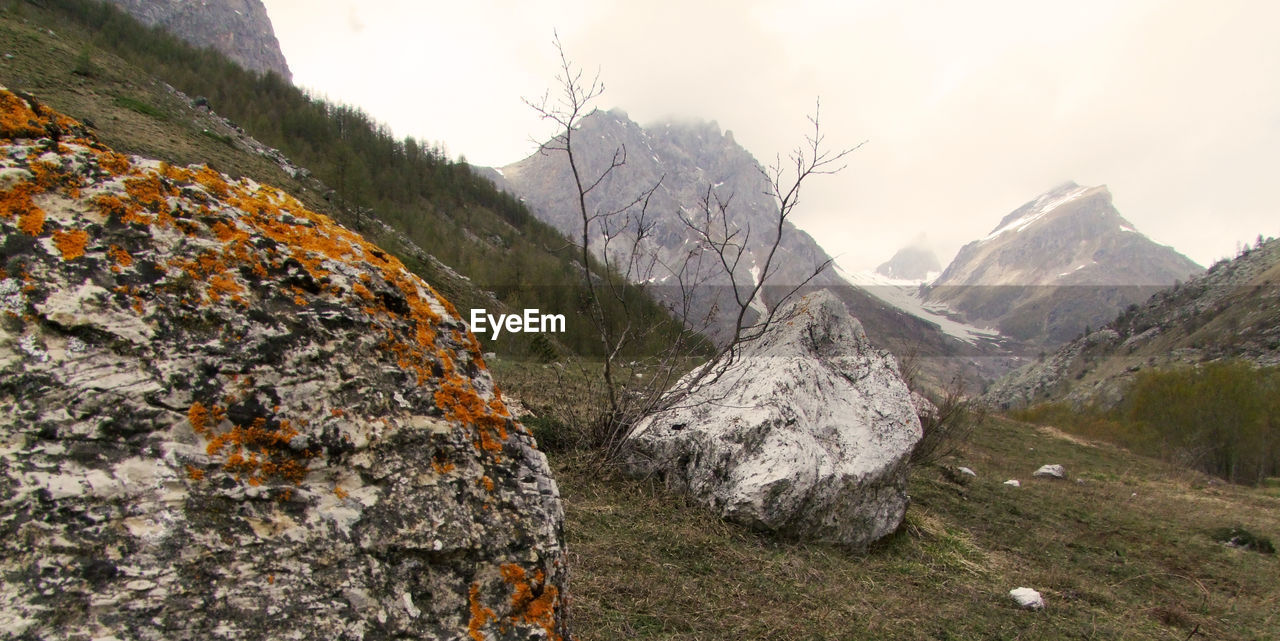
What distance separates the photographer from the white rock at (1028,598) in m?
5.18

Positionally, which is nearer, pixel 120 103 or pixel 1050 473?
pixel 1050 473

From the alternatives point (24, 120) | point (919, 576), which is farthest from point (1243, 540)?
point (24, 120)

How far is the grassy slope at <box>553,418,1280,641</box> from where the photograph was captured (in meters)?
3.95

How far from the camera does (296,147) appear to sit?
5659 cm

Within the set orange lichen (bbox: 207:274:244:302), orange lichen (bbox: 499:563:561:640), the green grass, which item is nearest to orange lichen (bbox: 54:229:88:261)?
orange lichen (bbox: 207:274:244:302)

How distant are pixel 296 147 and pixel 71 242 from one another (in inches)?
2615

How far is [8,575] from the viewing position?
1.29m

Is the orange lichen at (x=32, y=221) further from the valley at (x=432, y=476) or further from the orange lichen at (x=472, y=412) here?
the orange lichen at (x=472, y=412)

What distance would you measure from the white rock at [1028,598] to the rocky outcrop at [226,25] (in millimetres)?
140690

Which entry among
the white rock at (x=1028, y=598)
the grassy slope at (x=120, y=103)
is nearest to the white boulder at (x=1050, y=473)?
the white rock at (x=1028, y=598)

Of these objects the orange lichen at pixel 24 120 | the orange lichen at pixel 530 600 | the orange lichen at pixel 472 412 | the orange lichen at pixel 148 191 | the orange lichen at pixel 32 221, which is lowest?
the orange lichen at pixel 530 600

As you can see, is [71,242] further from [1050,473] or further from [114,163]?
[1050,473]

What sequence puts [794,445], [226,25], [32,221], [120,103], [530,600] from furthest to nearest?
[226,25] < [120,103] < [794,445] < [530,600] < [32,221]

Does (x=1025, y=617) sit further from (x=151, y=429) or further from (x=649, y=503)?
(x=151, y=429)
